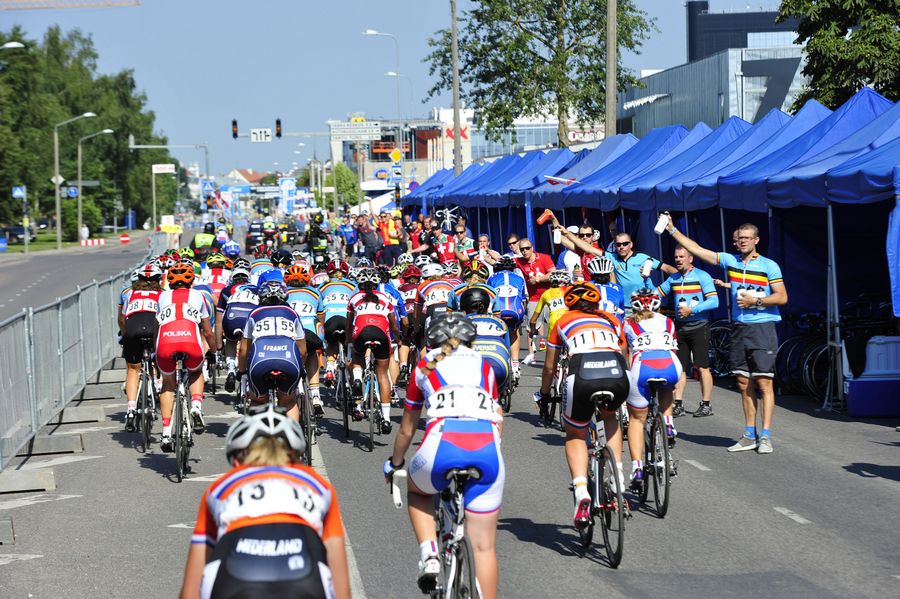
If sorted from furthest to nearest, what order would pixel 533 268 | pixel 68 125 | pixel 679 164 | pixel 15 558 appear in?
pixel 68 125, pixel 679 164, pixel 533 268, pixel 15 558

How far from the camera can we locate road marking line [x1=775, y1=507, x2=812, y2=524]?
950cm

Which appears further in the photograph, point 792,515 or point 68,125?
point 68,125

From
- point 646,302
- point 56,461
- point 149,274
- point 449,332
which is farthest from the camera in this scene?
point 149,274

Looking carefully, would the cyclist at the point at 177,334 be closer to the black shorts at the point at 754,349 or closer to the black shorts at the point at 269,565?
the black shorts at the point at 754,349

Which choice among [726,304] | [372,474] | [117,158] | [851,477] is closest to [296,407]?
[372,474]

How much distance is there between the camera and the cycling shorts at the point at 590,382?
8.27 meters

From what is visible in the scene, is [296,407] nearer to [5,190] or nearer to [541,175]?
[541,175]

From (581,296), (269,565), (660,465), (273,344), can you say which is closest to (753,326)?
(660,465)

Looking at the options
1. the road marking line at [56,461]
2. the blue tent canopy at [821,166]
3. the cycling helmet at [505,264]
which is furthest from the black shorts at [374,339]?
the blue tent canopy at [821,166]

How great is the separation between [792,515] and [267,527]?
248 inches

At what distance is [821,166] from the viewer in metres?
15.7

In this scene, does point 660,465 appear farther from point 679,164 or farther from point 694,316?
point 679,164

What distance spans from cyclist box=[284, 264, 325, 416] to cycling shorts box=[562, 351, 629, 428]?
5.52 m

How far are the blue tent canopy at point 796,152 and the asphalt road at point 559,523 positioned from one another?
4.29 meters
